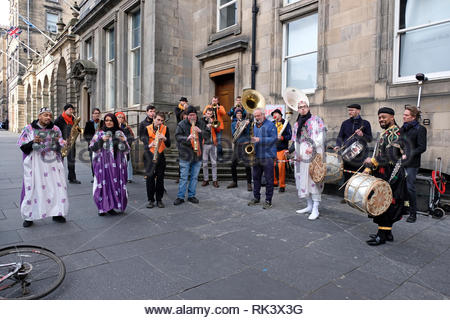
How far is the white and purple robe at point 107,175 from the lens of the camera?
18.3ft

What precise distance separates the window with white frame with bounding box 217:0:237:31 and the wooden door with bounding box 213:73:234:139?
6.37ft

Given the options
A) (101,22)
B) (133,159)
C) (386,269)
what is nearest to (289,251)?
(386,269)

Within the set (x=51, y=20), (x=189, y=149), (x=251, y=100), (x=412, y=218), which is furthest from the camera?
(x=51, y=20)

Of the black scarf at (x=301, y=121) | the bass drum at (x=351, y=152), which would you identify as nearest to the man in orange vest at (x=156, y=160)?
the black scarf at (x=301, y=121)

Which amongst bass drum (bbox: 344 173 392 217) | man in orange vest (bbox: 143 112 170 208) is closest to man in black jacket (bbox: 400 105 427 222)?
bass drum (bbox: 344 173 392 217)

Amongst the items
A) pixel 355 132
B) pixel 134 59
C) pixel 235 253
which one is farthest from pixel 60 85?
pixel 235 253

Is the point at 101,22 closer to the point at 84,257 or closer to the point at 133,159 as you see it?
the point at 133,159

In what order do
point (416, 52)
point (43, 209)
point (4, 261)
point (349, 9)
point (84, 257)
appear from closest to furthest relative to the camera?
point (4, 261), point (84, 257), point (43, 209), point (416, 52), point (349, 9)

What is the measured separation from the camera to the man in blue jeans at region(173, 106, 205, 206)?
6.50 meters

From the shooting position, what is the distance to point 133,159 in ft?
34.2

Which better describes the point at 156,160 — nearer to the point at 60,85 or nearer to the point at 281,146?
the point at 281,146

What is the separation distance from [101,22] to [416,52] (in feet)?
53.4

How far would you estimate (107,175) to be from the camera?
5648 mm

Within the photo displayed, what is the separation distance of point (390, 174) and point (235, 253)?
7.86 ft
